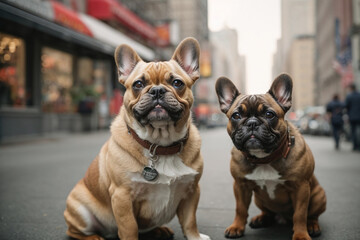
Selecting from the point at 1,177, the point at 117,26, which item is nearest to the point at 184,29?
the point at 117,26

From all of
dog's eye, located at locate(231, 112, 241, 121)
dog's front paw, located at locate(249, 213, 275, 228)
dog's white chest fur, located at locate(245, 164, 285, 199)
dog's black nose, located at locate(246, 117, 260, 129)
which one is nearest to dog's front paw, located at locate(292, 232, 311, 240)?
dog's white chest fur, located at locate(245, 164, 285, 199)

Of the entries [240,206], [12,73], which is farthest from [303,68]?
[240,206]

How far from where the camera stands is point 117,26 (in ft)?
76.6

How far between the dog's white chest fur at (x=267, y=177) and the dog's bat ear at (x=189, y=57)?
0.94 m

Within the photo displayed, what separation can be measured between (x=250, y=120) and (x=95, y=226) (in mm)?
1528

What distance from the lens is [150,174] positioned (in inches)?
103

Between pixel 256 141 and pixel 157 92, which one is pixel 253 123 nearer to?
pixel 256 141

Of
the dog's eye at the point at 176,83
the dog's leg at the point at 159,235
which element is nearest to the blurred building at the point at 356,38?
the dog's leg at the point at 159,235

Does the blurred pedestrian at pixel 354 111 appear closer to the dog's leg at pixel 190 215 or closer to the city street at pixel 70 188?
the city street at pixel 70 188

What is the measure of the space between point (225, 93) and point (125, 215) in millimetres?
1404

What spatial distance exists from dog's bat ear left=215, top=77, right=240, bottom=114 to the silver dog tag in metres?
0.97

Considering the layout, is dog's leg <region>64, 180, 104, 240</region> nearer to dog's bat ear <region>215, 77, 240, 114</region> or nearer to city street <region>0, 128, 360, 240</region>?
city street <region>0, 128, 360, 240</region>

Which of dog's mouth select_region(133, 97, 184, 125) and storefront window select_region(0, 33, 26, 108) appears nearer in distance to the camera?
dog's mouth select_region(133, 97, 184, 125)

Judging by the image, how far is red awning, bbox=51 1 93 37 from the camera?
13594 mm
